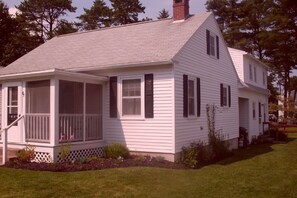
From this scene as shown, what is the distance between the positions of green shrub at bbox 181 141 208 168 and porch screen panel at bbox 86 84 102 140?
12.4 ft

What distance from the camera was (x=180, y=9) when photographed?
55.8 feet

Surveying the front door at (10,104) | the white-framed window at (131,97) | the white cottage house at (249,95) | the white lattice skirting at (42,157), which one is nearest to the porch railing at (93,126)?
the white-framed window at (131,97)

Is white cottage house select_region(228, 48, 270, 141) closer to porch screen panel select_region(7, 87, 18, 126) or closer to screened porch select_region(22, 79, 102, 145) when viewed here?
screened porch select_region(22, 79, 102, 145)

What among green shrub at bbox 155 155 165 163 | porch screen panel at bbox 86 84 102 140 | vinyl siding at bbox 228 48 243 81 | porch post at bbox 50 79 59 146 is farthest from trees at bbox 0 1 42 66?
green shrub at bbox 155 155 165 163

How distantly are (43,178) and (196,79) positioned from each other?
8.04 metres

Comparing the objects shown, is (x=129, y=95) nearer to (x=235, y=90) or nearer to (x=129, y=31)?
(x=129, y=31)

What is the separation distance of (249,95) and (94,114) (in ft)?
43.3

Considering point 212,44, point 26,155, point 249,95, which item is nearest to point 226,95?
point 212,44

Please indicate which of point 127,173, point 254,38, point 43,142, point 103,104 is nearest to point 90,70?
point 103,104

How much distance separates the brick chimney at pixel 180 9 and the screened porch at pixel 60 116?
5.62 meters

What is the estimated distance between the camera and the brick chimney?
16.8 metres

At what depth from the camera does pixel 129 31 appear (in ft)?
59.3

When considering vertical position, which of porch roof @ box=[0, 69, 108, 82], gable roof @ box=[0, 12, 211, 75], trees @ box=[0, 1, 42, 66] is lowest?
porch roof @ box=[0, 69, 108, 82]

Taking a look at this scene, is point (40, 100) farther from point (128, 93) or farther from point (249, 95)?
point (249, 95)
